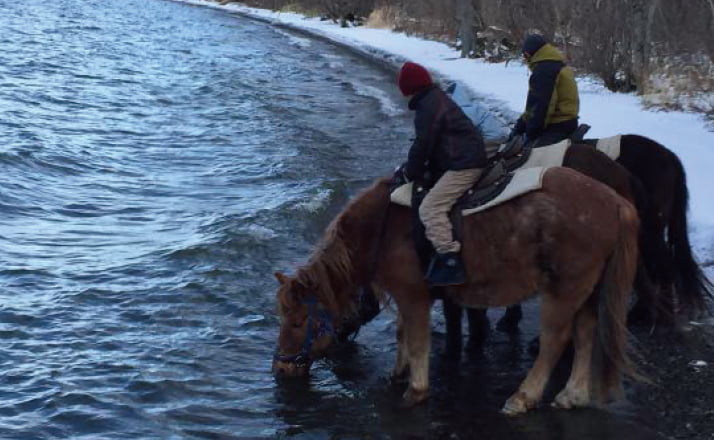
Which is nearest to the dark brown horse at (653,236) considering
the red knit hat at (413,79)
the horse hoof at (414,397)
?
the horse hoof at (414,397)

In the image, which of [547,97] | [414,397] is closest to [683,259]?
[547,97]

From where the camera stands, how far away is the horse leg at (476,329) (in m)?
7.88

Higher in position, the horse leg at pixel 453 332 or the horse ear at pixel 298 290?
the horse ear at pixel 298 290

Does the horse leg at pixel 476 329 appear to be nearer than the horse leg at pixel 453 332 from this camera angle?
No

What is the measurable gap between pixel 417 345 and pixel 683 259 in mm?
2897

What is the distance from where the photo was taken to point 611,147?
27.9 ft

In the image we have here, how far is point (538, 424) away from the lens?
21.2 ft

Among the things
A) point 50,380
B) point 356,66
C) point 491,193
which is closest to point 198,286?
point 50,380

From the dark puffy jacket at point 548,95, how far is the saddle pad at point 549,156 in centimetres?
83

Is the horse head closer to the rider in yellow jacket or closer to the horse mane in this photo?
the horse mane

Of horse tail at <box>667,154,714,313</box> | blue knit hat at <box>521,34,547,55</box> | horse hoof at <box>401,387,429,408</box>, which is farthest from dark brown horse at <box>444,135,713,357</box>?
blue knit hat at <box>521,34,547,55</box>

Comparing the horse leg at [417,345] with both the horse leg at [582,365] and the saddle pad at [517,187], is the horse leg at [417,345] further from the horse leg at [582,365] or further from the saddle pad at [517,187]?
the horse leg at [582,365]

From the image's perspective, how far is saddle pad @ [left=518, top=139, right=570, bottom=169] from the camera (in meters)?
7.68

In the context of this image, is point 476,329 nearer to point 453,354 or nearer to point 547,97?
point 453,354
